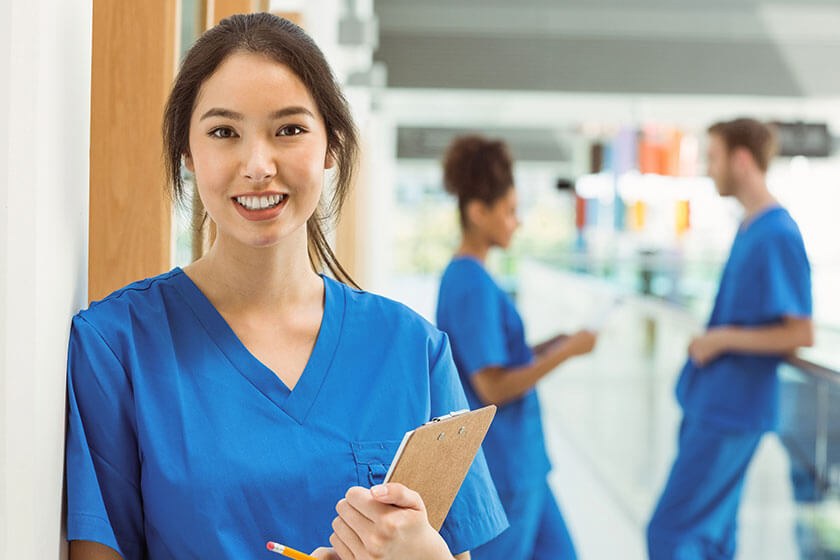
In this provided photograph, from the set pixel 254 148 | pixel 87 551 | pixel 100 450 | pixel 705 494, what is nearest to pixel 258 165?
pixel 254 148

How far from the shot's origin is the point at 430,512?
1.16 m

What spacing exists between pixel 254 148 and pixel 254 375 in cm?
28

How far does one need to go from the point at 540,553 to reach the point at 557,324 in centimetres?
494

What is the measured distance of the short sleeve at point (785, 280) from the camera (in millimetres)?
3324

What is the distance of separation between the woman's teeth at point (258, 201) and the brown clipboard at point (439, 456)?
34 cm

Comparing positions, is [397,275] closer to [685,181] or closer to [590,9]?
[685,181]

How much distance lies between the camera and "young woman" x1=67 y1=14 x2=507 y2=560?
1072 millimetres

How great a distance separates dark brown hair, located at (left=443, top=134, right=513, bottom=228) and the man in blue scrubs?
1.09 metres

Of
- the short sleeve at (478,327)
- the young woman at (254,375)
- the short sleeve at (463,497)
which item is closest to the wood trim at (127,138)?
the young woman at (254,375)

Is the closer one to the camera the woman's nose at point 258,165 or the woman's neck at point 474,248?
the woman's nose at point 258,165

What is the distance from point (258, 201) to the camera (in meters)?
1.16

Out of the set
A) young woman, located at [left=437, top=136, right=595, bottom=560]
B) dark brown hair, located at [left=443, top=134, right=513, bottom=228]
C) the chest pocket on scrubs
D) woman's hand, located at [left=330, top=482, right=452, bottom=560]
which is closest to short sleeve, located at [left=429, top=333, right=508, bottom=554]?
the chest pocket on scrubs

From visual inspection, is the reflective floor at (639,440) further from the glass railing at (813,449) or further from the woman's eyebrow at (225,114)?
the woman's eyebrow at (225,114)

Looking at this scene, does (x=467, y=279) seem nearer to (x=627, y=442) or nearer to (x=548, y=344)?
(x=548, y=344)
